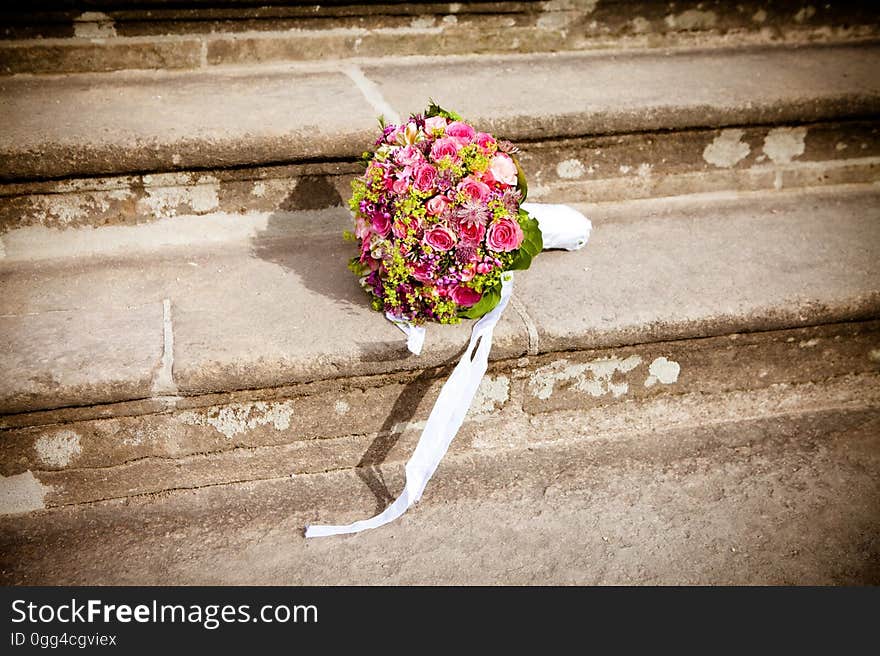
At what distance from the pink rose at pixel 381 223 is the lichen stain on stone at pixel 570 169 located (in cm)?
100

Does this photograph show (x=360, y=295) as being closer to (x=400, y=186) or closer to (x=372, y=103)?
(x=400, y=186)

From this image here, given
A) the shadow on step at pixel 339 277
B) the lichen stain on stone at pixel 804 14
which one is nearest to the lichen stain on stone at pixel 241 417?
the shadow on step at pixel 339 277

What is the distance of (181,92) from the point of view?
8.36ft

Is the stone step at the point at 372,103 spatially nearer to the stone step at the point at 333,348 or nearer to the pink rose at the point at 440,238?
the stone step at the point at 333,348

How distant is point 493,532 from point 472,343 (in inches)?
19.6

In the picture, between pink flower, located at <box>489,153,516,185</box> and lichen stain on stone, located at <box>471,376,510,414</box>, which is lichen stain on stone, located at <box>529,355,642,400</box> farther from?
pink flower, located at <box>489,153,516,185</box>

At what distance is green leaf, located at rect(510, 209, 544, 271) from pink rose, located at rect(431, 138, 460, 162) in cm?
24

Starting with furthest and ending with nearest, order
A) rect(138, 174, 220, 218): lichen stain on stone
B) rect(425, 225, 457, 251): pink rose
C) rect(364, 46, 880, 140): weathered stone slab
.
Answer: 1. rect(364, 46, 880, 140): weathered stone slab
2. rect(138, 174, 220, 218): lichen stain on stone
3. rect(425, 225, 457, 251): pink rose

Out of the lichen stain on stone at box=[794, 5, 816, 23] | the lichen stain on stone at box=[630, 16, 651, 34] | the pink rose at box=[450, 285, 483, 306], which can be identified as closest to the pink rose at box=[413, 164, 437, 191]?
the pink rose at box=[450, 285, 483, 306]

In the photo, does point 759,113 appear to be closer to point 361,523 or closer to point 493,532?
point 493,532

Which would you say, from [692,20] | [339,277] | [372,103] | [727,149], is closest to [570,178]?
[727,149]

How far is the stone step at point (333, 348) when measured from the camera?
73.5 inches

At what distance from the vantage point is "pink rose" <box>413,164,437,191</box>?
5.75ft
